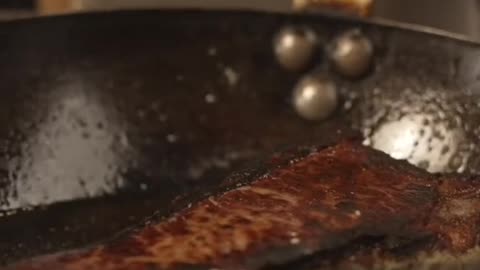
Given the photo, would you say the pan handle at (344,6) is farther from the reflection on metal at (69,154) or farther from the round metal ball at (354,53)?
the reflection on metal at (69,154)

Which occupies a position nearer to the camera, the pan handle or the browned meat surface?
the browned meat surface

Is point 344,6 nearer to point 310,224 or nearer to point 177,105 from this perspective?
point 177,105

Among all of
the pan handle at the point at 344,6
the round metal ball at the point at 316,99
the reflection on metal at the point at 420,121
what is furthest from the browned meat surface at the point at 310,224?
the pan handle at the point at 344,6

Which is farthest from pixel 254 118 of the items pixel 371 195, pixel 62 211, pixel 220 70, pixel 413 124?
pixel 371 195

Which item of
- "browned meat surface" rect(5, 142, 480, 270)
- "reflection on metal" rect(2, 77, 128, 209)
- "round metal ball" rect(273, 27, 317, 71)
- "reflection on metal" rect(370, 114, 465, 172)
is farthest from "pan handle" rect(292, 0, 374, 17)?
"browned meat surface" rect(5, 142, 480, 270)

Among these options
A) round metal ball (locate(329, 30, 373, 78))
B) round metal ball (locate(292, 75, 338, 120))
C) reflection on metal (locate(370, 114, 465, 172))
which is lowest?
reflection on metal (locate(370, 114, 465, 172))

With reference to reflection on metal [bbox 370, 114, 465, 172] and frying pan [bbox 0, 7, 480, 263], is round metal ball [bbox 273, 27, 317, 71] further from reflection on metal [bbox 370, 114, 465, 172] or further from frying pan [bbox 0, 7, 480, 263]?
reflection on metal [bbox 370, 114, 465, 172]
